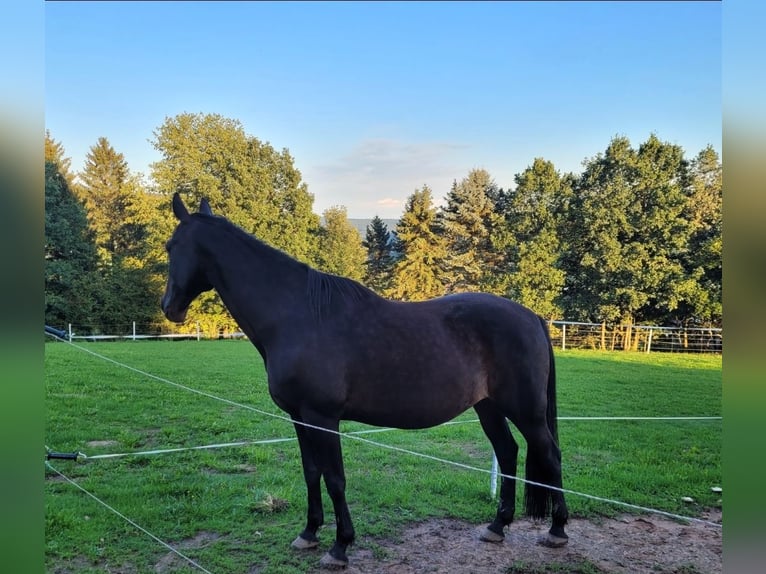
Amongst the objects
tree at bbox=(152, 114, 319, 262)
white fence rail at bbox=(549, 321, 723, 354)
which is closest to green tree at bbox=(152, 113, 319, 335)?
tree at bbox=(152, 114, 319, 262)

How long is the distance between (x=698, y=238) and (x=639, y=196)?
3223 mm

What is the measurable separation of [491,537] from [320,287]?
226 cm

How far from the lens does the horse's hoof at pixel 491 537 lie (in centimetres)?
344

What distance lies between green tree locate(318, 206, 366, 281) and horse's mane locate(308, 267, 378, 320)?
21.2 meters

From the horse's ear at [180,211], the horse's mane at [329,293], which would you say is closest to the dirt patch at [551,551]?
the horse's mane at [329,293]

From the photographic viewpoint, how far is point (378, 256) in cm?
3123

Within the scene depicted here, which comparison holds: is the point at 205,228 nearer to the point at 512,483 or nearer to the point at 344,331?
the point at 344,331

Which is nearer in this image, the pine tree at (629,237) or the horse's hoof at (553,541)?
the horse's hoof at (553,541)

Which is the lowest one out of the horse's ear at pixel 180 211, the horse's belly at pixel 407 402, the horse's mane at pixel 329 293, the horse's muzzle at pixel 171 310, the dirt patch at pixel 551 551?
the dirt patch at pixel 551 551

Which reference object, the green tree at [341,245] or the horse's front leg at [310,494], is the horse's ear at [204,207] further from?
the green tree at [341,245]

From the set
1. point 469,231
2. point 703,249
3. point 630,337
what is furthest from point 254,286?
point 469,231

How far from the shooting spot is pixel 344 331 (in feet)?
10.0

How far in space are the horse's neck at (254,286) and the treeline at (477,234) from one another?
16.4 metres
